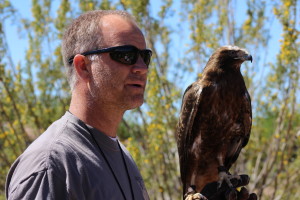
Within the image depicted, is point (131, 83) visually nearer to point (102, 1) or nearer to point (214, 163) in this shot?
point (214, 163)

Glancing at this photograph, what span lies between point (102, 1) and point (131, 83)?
15.5 feet

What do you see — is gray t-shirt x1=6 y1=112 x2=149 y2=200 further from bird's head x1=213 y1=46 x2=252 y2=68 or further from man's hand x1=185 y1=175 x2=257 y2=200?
bird's head x1=213 y1=46 x2=252 y2=68

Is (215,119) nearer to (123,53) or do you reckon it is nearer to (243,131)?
(243,131)

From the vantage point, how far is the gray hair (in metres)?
2.08

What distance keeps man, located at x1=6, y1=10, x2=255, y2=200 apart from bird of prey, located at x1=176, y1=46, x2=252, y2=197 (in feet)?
4.15

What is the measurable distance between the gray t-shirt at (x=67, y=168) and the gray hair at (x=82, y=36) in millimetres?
297

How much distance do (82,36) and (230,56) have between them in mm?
1658

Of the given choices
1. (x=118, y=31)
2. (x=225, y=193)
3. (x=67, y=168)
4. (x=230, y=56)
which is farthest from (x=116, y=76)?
(x=230, y=56)

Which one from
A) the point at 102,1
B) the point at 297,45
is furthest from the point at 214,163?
the point at 102,1

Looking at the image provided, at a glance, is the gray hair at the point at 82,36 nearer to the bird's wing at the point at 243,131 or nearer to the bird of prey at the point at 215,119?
the bird of prey at the point at 215,119

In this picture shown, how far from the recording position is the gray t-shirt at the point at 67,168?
167 centimetres

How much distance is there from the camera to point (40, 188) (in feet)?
5.40

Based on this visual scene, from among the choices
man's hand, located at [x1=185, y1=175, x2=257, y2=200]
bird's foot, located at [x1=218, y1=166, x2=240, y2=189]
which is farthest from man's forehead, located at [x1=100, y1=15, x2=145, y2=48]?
bird's foot, located at [x1=218, y1=166, x2=240, y2=189]

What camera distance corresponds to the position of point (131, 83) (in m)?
2.12
